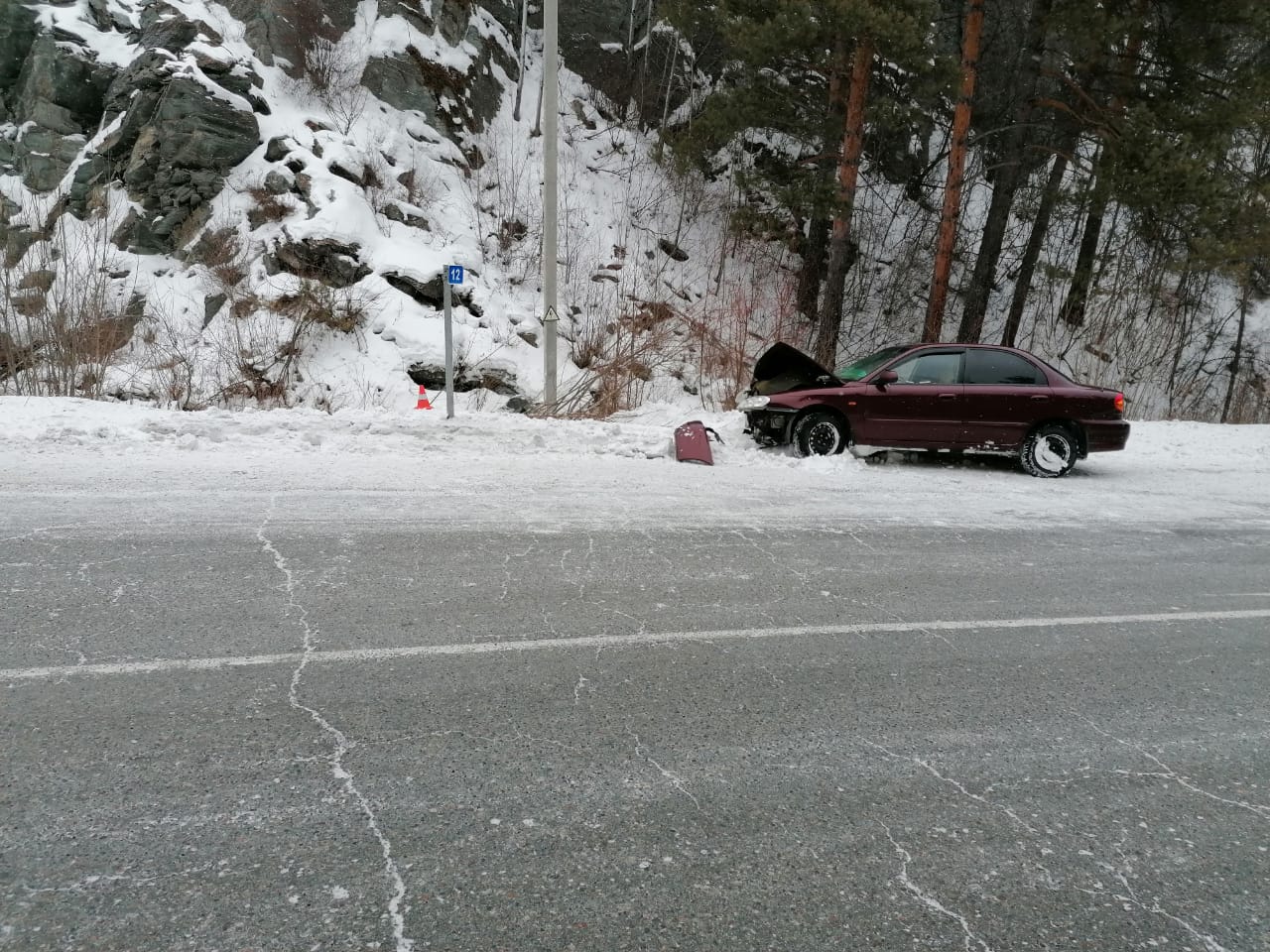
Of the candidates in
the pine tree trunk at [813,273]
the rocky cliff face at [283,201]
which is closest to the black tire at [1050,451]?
the rocky cliff face at [283,201]

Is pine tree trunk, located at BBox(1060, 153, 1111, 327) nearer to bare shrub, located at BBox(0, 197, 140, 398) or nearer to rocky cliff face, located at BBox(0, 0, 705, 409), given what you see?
rocky cliff face, located at BBox(0, 0, 705, 409)

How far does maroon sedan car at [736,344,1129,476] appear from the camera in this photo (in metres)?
8.83

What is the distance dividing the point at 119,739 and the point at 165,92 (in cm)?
1787

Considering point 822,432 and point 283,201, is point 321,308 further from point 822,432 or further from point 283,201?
point 822,432

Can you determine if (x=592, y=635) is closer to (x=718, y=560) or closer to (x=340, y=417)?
(x=718, y=560)

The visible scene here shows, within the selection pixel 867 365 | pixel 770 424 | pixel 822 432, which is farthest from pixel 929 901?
pixel 867 365

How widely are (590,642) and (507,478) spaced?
3.53 metres

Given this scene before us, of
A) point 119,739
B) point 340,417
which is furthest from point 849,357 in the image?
point 119,739

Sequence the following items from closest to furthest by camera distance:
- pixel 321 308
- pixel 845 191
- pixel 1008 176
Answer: pixel 321 308, pixel 845 191, pixel 1008 176

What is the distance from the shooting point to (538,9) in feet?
74.4

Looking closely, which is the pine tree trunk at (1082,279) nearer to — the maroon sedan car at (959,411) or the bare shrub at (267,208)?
the maroon sedan car at (959,411)

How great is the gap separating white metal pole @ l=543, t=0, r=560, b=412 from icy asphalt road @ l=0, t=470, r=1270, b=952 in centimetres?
643

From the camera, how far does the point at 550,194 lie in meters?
10.4

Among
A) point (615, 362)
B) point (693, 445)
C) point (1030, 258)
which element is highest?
point (1030, 258)
